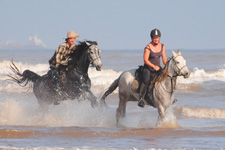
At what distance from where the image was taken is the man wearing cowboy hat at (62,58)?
12570mm

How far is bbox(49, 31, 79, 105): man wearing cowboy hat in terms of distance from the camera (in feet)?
41.2

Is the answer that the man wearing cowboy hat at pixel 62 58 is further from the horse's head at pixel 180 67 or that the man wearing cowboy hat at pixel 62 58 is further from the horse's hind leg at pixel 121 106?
the horse's head at pixel 180 67

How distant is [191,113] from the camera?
52.4 feet

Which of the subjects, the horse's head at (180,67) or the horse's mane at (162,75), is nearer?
the horse's head at (180,67)

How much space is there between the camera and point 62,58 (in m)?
12.7

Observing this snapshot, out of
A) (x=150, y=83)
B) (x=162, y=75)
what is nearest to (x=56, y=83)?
(x=150, y=83)

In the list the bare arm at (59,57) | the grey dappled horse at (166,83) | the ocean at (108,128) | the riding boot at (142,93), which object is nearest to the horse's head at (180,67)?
the grey dappled horse at (166,83)

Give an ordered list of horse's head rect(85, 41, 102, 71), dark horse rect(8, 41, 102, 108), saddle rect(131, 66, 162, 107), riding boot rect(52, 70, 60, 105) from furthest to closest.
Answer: riding boot rect(52, 70, 60, 105), dark horse rect(8, 41, 102, 108), horse's head rect(85, 41, 102, 71), saddle rect(131, 66, 162, 107)

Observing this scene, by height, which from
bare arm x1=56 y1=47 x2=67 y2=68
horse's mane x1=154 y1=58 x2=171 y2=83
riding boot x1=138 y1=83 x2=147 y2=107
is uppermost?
bare arm x1=56 y1=47 x2=67 y2=68

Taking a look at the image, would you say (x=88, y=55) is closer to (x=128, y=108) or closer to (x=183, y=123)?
(x=183, y=123)

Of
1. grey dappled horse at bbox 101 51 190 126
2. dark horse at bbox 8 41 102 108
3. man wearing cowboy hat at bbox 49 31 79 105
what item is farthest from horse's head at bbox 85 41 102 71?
grey dappled horse at bbox 101 51 190 126

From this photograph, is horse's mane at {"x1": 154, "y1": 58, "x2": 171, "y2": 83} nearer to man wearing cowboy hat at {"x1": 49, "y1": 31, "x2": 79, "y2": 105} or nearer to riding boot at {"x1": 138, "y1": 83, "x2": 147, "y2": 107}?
riding boot at {"x1": 138, "y1": 83, "x2": 147, "y2": 107}

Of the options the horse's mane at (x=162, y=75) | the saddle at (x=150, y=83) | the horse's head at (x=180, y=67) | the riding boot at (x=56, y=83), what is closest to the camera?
the horse's head at (x=180, y=67)

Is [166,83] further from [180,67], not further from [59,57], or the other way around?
[59,57]
